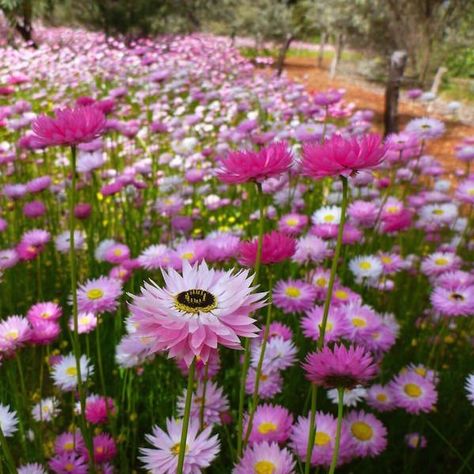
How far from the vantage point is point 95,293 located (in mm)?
1404

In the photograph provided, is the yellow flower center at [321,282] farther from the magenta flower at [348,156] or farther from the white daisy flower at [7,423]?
the white daisy flower at [7,423]

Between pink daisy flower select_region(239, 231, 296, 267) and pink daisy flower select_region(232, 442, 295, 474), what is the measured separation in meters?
0.33

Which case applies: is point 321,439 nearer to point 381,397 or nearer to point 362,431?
point 362,431

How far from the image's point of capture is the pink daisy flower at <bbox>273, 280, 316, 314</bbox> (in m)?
1.43

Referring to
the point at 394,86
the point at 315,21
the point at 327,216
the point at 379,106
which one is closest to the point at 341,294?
the point at 327,216

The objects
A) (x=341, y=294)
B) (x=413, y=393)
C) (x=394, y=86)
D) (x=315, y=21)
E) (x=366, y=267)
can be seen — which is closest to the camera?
(x=413, y=393)

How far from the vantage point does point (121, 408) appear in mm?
1527

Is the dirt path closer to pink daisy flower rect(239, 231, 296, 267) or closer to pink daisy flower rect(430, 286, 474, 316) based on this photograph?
pink daisy flower rect(430, 286, 474, 316)

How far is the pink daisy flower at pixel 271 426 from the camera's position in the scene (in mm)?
958

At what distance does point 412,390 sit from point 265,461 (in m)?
0.60

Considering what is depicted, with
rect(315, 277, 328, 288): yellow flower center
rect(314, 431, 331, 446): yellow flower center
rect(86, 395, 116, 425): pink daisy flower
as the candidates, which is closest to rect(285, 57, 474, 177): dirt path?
rect(315, 277, 328, 288): yellow flower center

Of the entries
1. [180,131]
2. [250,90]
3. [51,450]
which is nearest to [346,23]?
[250,90]

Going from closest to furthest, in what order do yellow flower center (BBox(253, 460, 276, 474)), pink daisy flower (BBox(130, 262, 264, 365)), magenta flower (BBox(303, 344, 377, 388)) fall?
pink daisy flower (BBox(130, 262, 264, 365))
magenta flower (BBox(303, 344, 377, 388))
yellow flower center (BBox(253, 460, 276, 474))

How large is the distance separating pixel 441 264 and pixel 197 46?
794 centimetres
